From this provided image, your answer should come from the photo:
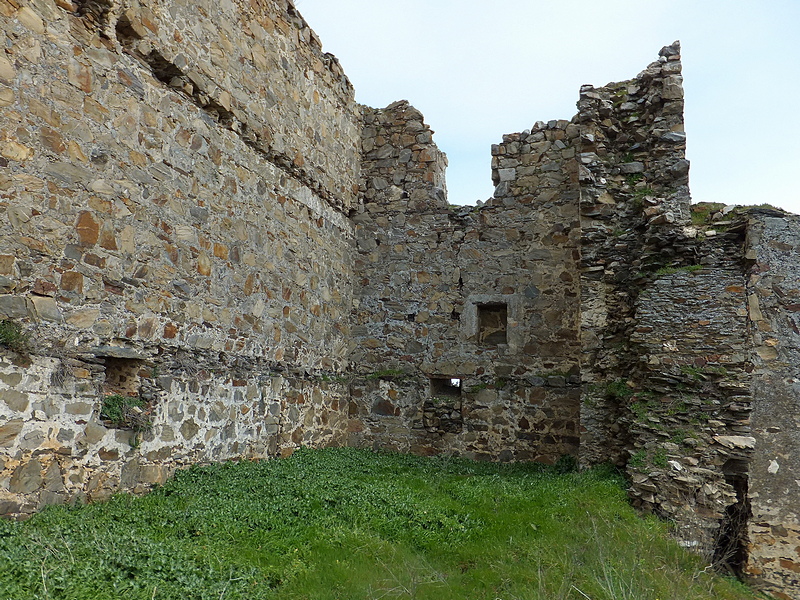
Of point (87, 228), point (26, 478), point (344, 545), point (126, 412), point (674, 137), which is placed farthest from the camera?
point (674, 137)

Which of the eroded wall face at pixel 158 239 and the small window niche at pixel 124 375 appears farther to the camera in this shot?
the small window niche at pixel 124 375

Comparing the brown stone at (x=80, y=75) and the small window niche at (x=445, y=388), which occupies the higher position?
the brown stone at (x=80, y=75)

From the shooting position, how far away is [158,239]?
17.5 feet

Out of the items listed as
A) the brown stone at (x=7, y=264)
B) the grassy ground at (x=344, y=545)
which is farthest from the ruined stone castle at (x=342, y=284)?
the grassy ground at (x=344, y=545)

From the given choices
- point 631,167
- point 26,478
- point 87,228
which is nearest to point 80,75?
point 87,228

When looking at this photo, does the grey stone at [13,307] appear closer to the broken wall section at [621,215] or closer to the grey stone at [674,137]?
the broken wall section at [621,215]

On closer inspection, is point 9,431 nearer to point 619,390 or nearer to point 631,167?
point 619,390

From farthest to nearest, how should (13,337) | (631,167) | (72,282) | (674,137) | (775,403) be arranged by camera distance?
1. (631,167)
2. (674,137)
3. (775,403)
4. (72,282)
5. (13,337)

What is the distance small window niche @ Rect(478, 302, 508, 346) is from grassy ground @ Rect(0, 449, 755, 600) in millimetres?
2879

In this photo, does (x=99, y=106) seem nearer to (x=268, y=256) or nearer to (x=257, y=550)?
(x=268, y=256)

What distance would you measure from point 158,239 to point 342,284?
3.87m

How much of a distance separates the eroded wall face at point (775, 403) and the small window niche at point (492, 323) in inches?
135

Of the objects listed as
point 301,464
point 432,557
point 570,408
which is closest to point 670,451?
point 570,408

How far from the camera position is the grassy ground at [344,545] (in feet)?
10.9
